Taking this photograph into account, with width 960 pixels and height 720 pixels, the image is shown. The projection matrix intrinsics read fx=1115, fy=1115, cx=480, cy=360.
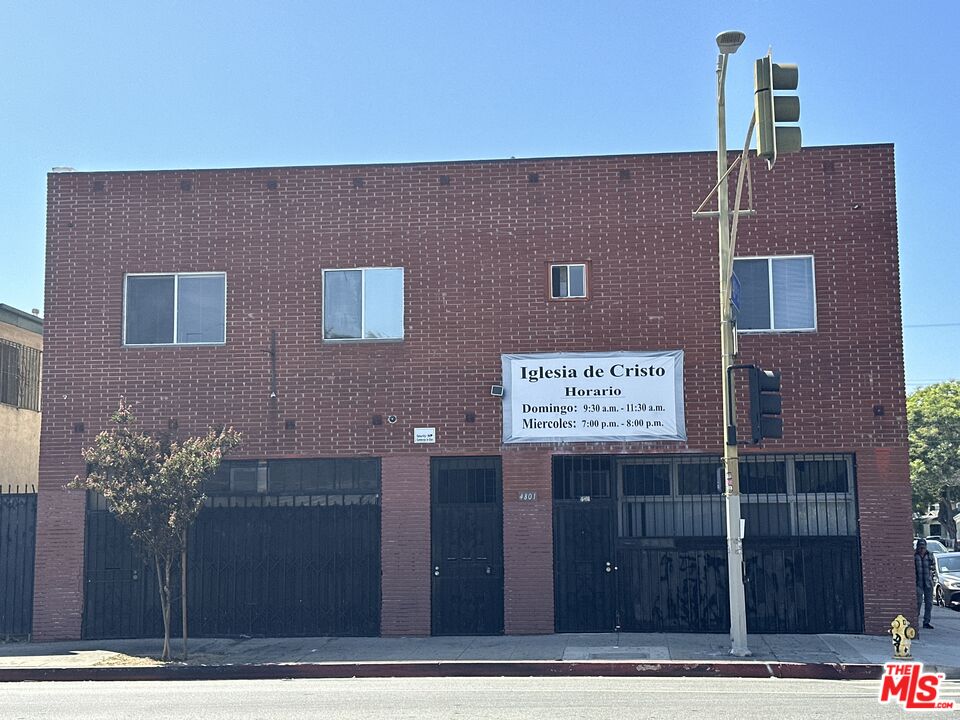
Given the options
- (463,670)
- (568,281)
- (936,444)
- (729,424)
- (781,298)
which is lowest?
(463,670)

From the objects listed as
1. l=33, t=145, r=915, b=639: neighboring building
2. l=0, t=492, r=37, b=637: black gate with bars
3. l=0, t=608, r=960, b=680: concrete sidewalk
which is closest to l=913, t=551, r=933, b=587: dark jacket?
l=0, t=608, r=960, b=680: concrete sidewalk

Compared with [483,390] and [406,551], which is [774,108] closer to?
[483,390]

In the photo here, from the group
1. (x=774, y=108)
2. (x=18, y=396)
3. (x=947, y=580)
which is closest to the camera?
(x=774, y=108)

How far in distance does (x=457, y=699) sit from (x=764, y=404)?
5440 mm

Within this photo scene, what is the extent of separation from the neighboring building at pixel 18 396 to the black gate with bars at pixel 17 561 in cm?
695

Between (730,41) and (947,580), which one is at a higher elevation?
(730,41)

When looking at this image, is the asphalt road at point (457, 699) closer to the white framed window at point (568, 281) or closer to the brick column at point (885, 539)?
the brick column at point (885, 539)

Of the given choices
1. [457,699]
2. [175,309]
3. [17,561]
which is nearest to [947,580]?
[457,699]

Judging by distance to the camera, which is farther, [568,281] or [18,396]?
[18,396]

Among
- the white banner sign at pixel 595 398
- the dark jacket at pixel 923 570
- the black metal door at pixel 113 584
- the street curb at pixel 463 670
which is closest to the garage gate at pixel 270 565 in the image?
the black metal door at pixel 113 584

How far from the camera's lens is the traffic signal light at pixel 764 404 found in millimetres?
14164

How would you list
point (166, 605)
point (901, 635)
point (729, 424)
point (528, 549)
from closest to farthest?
point (901, 635), point (729, 424), point (166, 605), point (528, 549)

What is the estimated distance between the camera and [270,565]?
705 inches

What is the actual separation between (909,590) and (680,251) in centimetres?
632
